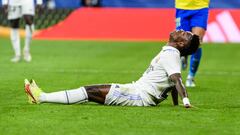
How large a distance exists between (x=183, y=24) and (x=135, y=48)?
9.56m

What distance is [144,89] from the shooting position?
9.55 m

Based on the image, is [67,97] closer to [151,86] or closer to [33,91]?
[33,91]

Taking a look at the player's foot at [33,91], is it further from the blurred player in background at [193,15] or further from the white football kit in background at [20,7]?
the white football kit in background at [20,7]

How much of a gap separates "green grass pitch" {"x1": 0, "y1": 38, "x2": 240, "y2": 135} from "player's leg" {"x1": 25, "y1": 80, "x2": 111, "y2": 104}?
0.09 m

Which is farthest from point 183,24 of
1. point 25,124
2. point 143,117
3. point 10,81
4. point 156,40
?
point 156,40

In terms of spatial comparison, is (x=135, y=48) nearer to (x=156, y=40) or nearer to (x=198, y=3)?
(x=156, y=40)

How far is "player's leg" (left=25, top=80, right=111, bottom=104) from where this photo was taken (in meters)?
9.59

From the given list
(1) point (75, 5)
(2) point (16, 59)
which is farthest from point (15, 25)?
(1) point (75, 5)

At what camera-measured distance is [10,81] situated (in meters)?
13.3

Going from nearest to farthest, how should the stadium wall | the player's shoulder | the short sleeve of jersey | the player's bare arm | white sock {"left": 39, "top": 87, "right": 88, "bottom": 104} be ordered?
the player's bare arm, the short sleeve of jersey, the player's shoulder, white sock {"left": 39, "top": 87, "right": 88, "bottom": 104}, the stadium wall

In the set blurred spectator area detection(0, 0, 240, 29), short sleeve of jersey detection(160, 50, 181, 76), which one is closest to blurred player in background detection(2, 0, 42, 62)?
short sleeve of jersey detection(160, 50, 181, 76)

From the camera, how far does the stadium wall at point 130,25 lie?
2383 cm

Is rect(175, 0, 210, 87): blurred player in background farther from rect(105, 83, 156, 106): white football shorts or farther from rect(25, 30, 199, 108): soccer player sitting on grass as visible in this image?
rect(105, 83, 156, 106): white football shorts

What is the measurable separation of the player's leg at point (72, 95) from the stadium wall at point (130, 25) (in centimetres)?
1454
